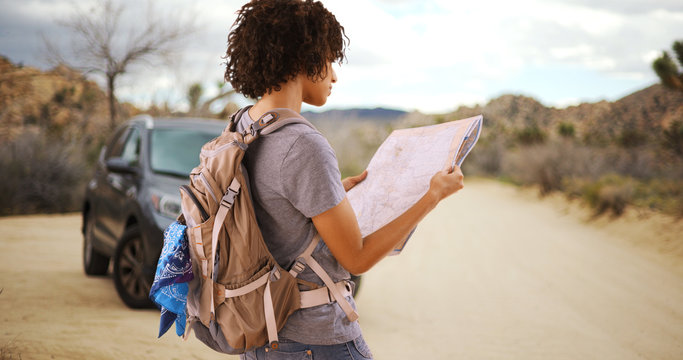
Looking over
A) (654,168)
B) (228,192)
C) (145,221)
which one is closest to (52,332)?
(145,221)

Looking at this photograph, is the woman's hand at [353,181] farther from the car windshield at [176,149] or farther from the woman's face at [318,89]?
the car windshield at [176,149]

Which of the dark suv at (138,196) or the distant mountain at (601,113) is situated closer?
the dark suv at (138,196)

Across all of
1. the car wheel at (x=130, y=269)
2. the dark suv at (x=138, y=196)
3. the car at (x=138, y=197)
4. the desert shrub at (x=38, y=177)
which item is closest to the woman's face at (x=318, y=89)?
the car at (x=138, y=197)

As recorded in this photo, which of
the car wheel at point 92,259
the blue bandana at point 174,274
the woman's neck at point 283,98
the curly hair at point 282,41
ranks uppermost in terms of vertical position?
the curly hair at point 282,41

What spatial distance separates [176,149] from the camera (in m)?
5.95

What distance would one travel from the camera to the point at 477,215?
1347 centimetres

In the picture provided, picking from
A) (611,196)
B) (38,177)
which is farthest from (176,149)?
(611,196)

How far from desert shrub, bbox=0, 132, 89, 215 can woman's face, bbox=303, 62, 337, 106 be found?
12356 millimetres

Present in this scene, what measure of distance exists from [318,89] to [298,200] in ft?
1.31

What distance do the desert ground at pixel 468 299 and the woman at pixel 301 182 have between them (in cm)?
261

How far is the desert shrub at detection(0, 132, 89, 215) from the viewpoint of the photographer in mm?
11906

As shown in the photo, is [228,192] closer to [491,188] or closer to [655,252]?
[655,252]

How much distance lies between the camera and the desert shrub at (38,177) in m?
11.9

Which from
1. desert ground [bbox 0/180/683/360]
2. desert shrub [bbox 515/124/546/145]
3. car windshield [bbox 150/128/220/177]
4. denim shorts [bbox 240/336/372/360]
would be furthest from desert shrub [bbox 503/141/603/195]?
denim shorts [bbox 240/336/372/360]
